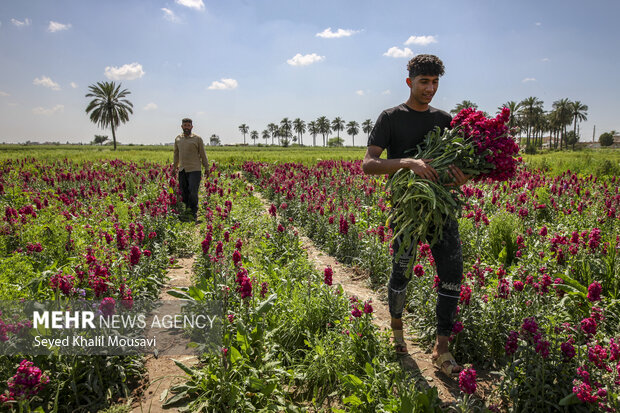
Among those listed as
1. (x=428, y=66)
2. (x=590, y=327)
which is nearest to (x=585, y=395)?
(x=590, y=327)

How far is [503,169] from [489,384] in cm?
188

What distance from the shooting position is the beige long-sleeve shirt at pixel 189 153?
8680mm

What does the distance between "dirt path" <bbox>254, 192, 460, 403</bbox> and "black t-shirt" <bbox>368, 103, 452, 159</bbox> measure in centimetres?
185

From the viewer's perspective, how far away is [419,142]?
3090 millimetres

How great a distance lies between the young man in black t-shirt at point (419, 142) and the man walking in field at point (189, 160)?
21.1ft

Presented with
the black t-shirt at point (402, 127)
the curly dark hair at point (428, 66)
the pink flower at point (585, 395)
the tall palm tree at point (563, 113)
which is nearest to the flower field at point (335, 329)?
the pink flower at point (585, 395)

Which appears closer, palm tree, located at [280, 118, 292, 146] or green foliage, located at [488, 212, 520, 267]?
green foliage, located at [488, 212, 520, 267]

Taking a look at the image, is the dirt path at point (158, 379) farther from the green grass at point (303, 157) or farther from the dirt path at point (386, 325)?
the green grass at point (303, 157)

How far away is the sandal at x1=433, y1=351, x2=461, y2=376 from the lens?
9.64 feet

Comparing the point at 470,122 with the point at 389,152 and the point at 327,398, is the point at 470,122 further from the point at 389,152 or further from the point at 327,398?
the point at 327,398

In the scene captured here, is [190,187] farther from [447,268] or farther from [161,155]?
[161,155]

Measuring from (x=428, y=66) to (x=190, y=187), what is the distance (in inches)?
297

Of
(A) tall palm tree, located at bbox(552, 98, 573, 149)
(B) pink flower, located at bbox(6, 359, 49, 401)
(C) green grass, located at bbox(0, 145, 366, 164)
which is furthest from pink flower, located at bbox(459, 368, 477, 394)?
(A) tall palm tree, located at bbox(552, 98, 573, 149)

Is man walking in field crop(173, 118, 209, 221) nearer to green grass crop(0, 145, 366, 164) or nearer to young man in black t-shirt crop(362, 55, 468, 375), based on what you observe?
young man in black t-shirt crop(362, 55, 468, 375)
